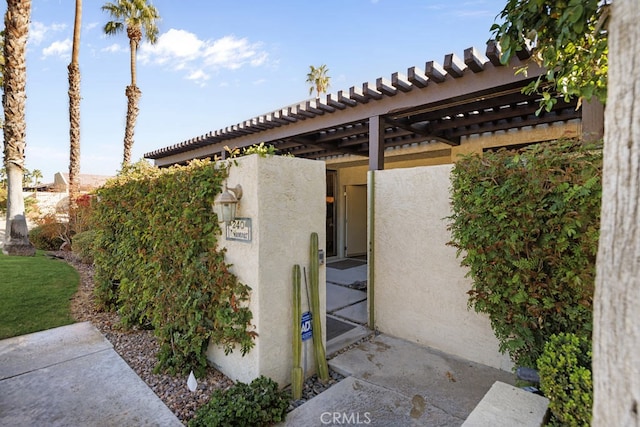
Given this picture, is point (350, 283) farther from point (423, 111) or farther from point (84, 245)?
point (84, 245)

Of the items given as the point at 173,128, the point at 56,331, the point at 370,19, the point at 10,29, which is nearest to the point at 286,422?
the point at 56,331

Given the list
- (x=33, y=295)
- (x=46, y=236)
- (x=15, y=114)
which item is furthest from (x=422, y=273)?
(x=46, y=236)

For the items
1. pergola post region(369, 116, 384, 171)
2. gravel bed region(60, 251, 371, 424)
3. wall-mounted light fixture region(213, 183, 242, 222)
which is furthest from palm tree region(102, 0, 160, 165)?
wall-mounted light fixture region(213, 183, 242, 222)

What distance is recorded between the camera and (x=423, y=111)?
600cm

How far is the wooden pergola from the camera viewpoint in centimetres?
454

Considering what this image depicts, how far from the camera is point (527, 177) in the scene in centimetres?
326

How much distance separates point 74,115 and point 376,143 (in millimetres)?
13016

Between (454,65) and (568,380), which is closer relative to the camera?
(568,380)

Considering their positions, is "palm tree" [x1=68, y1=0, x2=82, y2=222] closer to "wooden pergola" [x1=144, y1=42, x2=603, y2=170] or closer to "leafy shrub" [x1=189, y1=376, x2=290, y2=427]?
"wooden pergola" [x1=144, y1=42, x2=603, y2=170]

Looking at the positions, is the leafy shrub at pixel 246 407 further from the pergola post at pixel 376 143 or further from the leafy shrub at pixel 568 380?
the pergola post at pixel 376 143

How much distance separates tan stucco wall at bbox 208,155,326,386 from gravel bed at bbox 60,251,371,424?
290 millimetres

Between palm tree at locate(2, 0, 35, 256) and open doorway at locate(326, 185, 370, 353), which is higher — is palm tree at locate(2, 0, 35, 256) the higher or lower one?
the higher one

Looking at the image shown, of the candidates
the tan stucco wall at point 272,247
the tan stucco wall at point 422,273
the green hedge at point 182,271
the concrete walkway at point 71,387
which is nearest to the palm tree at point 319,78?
the tan stucco wall at point 422,273

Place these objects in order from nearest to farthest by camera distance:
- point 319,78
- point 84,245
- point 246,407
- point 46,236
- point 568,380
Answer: point 568,380 → point 246,407 → point 84,245 → point 46,236 → point 319,78
